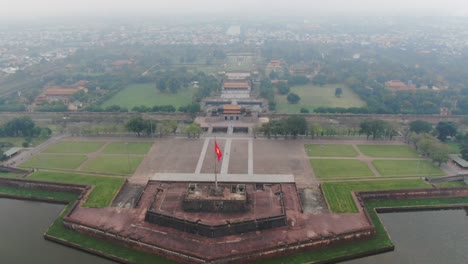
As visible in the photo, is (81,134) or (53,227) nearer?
(53,227)

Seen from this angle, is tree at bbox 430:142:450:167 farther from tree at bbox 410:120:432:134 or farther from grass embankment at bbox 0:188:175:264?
grass embankment at bbox 0:188:175:264

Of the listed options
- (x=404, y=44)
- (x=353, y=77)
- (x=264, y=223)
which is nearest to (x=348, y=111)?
(x=353, y=77)

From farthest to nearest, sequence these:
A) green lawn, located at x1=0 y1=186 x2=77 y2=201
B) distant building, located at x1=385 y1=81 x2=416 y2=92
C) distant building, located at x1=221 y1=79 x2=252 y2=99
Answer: distant building, located at x1=385 y1=81 x2=416 y2=92
distant building, located at x1=221 y1=79 x2=252 y2=99
green lawn, located at x1=0 y1=186 x2=77 y2=201

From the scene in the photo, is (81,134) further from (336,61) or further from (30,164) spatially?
(336,61)

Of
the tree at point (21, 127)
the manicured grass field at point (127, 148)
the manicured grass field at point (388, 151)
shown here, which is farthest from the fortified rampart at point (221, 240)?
the tree at point (21, 127)

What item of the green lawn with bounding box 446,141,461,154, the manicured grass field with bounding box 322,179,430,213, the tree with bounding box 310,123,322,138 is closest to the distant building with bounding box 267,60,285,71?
the tree with bounding box 310,123,322,138

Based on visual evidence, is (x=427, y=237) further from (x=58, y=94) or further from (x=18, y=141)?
(x=58, y=94)
